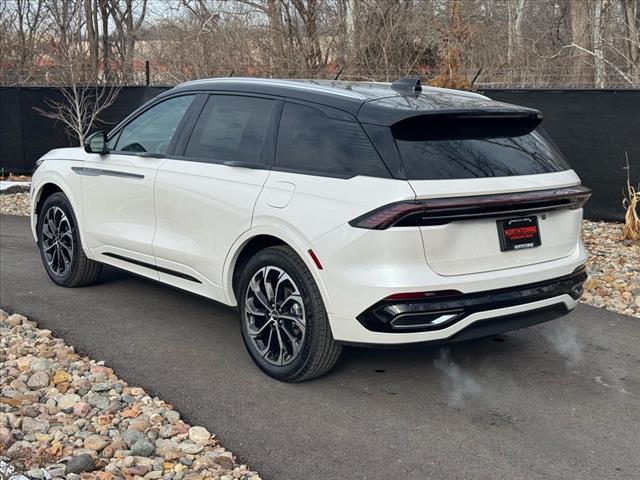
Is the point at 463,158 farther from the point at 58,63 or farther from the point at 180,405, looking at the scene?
the point at 58,63

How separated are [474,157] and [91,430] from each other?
2.48 m

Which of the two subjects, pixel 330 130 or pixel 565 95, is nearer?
pixel 330 130

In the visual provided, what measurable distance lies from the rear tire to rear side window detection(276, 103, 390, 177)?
2.49 metres

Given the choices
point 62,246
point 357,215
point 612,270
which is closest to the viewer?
point 357,215

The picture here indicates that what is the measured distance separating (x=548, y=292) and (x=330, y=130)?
1540 millimetres

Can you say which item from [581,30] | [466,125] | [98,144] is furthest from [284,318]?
[581,30]

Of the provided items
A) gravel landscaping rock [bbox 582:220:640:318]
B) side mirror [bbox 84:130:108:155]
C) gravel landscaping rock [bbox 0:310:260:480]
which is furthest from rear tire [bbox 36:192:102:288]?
gravel landscaping rock [bbox 582:220:640:318]

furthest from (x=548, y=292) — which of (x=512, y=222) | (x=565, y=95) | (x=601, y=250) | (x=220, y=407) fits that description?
(x=565, y=95)

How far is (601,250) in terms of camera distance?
8.11 meters

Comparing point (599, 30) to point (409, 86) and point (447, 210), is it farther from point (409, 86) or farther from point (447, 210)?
point (447, 210)

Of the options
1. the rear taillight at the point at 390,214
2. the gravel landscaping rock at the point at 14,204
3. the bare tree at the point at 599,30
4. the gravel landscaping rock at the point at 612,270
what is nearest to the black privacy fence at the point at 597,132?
the gravel landscaping rock at the point at 612,270

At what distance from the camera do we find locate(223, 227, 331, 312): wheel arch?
13.6 ft

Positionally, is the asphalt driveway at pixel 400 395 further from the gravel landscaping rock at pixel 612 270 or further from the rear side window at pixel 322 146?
the rear side window at pixel 322 146

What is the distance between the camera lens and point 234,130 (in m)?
4.95
